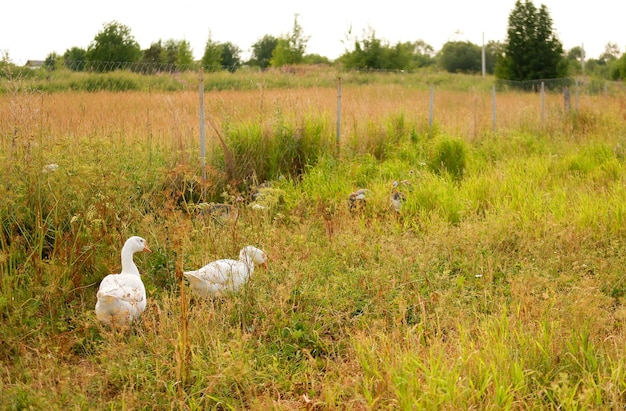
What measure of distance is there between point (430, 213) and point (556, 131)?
277 inches

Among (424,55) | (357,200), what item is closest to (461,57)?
(424,55)

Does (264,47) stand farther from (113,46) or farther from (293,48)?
(113,46)

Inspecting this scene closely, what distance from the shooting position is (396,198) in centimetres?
668

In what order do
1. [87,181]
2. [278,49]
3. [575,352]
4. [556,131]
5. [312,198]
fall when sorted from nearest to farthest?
[575,352] → [87,181] → [312,198] → [556,131] → [278,49]

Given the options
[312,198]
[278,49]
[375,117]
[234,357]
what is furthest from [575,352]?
[278,49]

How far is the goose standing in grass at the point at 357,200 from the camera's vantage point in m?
6.54

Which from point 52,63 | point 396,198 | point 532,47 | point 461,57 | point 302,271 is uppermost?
point 461,57

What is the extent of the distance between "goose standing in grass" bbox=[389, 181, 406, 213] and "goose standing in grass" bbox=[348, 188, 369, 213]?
0.30 meters

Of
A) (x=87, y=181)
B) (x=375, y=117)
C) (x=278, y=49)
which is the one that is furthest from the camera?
(x=278, y=49)

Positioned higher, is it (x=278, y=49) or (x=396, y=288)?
(x=278, y=49)

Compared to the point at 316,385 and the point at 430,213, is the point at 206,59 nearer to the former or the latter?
the point at 430,213

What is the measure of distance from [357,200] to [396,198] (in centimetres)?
48

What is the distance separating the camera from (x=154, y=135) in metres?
7.51

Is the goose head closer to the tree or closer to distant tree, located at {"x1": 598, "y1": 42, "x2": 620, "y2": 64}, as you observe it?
the tree
